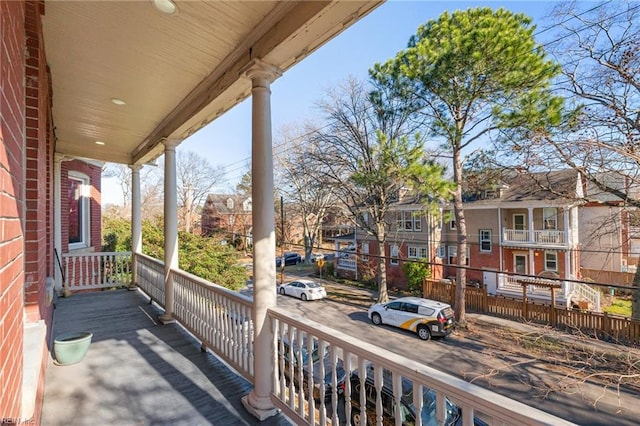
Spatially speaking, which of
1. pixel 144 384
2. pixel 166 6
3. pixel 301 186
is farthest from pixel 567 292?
pixel 166 6

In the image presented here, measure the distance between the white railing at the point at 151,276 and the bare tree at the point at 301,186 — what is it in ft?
26.7

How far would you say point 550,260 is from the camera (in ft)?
43.0

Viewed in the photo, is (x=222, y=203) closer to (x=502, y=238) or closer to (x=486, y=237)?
(x=486, y=237)

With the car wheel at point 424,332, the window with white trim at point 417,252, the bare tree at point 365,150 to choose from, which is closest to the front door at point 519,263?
the window with white trim at point 417,252

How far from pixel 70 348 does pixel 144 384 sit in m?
0.92

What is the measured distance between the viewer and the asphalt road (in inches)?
214

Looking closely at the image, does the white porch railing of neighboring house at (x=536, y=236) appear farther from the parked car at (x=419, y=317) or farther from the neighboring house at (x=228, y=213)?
the neighboring house at (x=228, y=213)

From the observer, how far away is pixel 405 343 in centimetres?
845

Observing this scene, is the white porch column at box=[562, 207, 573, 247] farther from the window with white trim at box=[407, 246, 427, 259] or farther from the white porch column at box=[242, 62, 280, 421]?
the white porch column at box=[242, 62, 280, 421]

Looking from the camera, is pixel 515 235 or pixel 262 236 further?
pixel 515 235

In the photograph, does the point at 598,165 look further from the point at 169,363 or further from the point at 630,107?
the point at 169,363

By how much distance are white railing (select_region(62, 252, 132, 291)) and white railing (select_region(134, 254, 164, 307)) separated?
574 millimetres

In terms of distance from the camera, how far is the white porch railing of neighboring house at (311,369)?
3.66ft

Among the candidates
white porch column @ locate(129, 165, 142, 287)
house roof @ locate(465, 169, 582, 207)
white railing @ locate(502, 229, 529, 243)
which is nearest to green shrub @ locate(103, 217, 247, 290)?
white porch column @ locate(129, 165, 142, 287)
